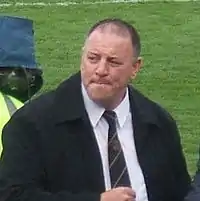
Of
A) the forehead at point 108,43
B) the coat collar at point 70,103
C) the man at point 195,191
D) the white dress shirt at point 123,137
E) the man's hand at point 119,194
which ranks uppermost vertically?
the forehead at point 108,43

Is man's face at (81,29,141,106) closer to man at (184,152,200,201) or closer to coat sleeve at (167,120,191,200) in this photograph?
coat sleeve at (167,120,191,200)

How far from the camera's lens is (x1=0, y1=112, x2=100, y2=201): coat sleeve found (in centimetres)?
439

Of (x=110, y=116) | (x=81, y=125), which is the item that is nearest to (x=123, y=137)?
(x=110, y=116)

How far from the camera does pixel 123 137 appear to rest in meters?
4.71

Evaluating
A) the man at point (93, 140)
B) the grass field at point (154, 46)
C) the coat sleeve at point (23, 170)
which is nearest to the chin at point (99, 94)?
the man at point (93, 140)

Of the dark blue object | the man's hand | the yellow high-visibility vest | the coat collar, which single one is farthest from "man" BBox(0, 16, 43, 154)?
the man's hand

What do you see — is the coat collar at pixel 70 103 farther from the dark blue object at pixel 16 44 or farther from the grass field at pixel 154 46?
the grass field at pixel 154 46

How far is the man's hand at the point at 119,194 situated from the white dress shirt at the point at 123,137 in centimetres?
20

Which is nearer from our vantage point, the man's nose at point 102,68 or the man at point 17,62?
the man's nose at point 102,68

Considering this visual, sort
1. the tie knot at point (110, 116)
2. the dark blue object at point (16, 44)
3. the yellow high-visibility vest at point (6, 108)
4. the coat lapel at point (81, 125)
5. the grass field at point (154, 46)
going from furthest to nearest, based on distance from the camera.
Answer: the grass field at point (154, 46)
the dark blue object at point (16, 44)
the yellow high-visibility vest at point (6, 108)
the tie knot at point (110, 116)
the coat lapel at point (81, 125)

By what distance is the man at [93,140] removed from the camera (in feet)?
14.4

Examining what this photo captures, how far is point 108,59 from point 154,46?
881 cm

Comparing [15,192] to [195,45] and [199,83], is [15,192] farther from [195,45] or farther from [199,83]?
[195,45]

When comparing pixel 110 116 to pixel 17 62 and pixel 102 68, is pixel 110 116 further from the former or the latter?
pixel 17 62
